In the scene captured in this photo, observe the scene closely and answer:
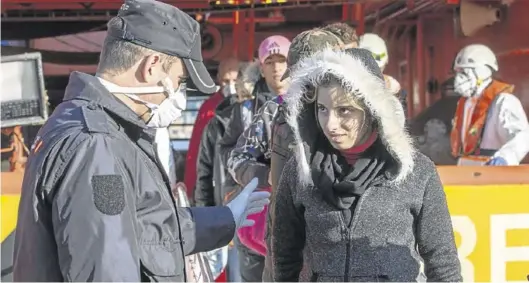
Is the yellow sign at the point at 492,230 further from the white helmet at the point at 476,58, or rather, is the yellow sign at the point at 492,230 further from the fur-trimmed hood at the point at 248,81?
the white helmet at the point at 476,58

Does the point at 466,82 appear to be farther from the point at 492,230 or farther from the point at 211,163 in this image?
the point at 492,230

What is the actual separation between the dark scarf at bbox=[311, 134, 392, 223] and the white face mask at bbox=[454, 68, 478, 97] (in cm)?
451

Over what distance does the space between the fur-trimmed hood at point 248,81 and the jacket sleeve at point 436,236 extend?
2734 mm

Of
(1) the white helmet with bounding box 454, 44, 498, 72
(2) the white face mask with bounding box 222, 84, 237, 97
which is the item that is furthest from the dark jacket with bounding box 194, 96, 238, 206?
(1) the white helmet with bounding box 454, 44, 498, 72

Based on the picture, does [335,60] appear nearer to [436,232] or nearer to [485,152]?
[436,232]

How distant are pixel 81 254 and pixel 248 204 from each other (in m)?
0.95

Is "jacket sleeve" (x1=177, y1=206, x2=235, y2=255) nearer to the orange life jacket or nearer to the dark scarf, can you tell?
the dark scarf

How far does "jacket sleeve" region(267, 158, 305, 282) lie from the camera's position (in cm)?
259

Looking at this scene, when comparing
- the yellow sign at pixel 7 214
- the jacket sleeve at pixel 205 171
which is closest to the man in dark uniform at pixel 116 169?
the yellow sign at pixel 7 214

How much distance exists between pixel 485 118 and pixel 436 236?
4.14 metres

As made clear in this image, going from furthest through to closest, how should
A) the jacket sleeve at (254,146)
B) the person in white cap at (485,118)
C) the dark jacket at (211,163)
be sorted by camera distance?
the person in white cap at (485,118), the dark jacket at (211,163), the jacket sleeve at (254,146)

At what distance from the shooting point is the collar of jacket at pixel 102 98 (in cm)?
202

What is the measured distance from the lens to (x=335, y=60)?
2.47 metres

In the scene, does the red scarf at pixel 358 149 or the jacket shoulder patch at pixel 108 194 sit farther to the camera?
the red scarf at pixel 358 149
